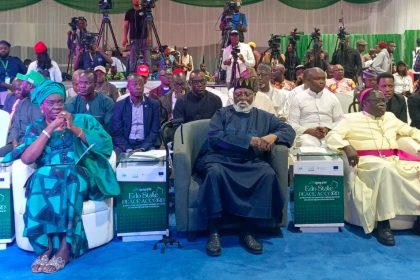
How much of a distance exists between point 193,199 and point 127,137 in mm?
1278

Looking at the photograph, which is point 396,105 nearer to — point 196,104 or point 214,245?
point 196,104

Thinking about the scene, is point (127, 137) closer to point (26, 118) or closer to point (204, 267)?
point (26, 118)

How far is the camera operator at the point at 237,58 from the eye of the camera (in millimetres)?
7297

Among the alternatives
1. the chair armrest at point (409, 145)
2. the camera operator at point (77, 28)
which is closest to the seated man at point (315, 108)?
the chair armrest at point (409, 145)

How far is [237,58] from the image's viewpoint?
7270 mm

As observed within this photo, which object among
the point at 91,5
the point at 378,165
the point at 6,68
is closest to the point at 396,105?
the point at 378,165

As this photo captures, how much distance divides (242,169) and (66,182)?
1.25 metres

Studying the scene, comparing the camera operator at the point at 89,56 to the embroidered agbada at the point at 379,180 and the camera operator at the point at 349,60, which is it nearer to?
the camera operator at the point at 349,60

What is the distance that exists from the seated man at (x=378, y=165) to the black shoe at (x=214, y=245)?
3.72 ft

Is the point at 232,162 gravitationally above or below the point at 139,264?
above

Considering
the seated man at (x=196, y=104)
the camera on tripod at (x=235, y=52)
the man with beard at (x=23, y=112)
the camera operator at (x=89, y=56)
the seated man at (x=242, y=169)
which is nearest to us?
the seated man at (x=242, y=169)

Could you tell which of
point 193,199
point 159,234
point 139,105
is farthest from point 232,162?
point 139,105

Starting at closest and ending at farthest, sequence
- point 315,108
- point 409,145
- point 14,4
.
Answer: point 409,145 → point 315,108 → point 14,4

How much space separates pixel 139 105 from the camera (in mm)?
4891
